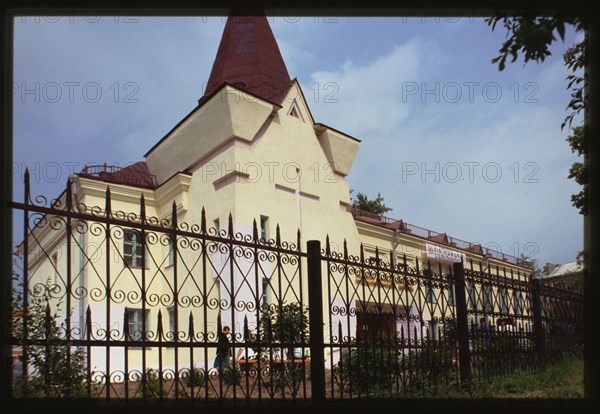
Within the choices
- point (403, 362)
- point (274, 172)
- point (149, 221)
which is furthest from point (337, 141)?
point (149, 221)

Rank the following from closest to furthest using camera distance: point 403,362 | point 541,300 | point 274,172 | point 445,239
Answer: point 403,362 < point 541,300 < point 274,172 < point 445,239

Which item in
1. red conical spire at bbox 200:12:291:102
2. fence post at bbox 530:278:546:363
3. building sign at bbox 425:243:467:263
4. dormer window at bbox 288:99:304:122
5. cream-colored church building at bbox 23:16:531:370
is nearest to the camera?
fence post at bbox 530:278:546:363

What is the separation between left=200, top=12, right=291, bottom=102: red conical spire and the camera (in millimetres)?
19625

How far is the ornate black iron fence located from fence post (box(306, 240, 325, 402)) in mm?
13

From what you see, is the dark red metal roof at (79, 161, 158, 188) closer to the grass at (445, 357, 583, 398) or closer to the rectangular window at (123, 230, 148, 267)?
the rectangular window at (123, 230, 148, 267)

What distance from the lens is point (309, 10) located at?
163 inches

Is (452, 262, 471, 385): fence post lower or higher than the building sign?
lower

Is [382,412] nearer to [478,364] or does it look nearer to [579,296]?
[478,364]

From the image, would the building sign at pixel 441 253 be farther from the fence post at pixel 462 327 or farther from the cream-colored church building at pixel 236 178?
the fence post at pixel 462 327

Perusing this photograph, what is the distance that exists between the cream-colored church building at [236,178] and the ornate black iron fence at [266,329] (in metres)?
2.11

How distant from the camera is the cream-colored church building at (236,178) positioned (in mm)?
16016

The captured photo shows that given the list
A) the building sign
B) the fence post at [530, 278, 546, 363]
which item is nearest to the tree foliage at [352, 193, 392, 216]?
the building sign

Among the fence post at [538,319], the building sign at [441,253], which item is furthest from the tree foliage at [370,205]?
the fence post at [538,319]

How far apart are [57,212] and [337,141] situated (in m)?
15.9
